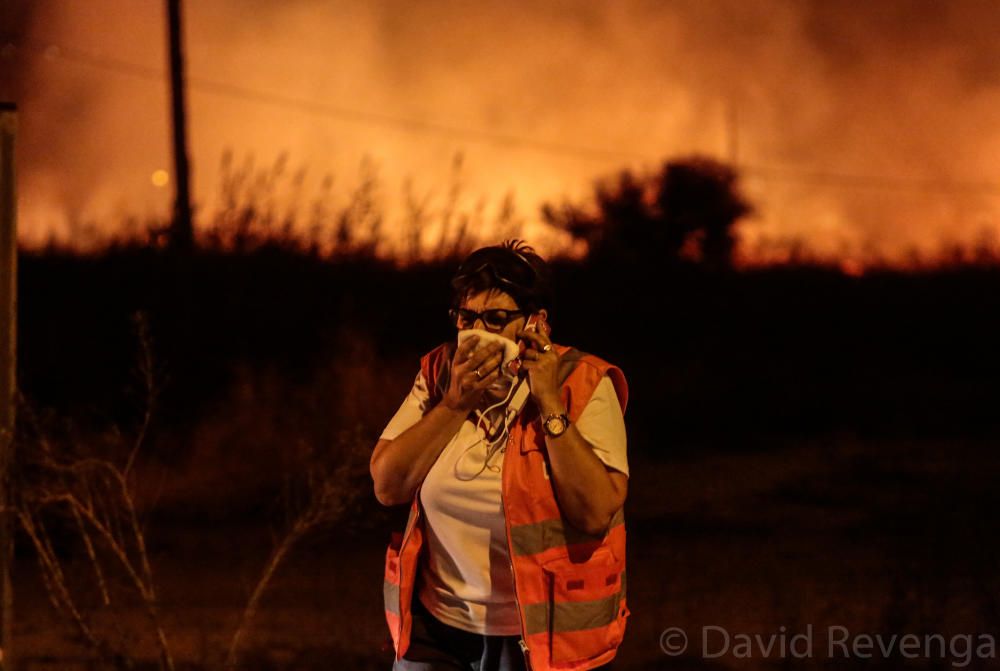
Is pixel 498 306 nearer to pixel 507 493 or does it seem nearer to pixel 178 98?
pixel 507 493

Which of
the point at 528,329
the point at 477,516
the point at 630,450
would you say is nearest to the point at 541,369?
the point at 528,329

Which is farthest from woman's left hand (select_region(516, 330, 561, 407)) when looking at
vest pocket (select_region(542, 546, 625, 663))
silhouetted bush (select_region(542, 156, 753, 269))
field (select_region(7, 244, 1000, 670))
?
silhouetted bush (select_region(542, 156, 753, 269))

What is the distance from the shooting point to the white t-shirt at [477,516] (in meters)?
2.61

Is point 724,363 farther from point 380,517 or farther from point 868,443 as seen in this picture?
point 380,517

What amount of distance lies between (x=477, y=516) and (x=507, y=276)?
0.49m

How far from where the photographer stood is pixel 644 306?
724 inches

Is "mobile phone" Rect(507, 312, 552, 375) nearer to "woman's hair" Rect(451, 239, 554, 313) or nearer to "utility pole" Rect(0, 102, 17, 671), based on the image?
"woman's hair" Rect(451, 239, 554, 313)

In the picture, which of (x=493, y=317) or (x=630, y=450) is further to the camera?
(x=630, y=450)

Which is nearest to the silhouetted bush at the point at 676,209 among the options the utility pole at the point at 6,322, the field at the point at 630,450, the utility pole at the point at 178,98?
the field at the point at 630,450

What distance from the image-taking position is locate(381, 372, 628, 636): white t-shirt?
2613 mm

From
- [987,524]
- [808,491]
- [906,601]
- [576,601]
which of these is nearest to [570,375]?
[576,601]

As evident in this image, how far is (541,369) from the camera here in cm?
255

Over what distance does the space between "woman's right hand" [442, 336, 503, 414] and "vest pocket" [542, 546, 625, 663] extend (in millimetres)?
367

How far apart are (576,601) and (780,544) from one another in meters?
5.71
